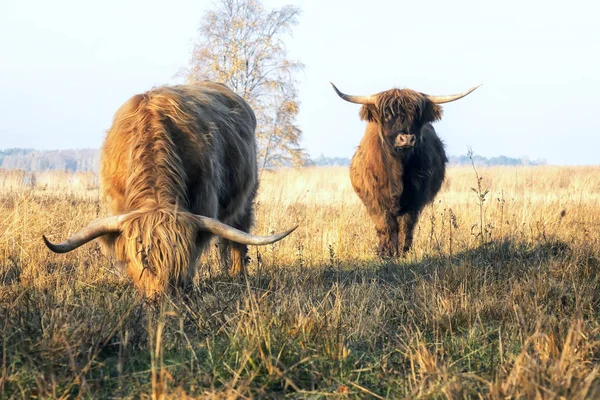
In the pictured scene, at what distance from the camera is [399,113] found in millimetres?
7758

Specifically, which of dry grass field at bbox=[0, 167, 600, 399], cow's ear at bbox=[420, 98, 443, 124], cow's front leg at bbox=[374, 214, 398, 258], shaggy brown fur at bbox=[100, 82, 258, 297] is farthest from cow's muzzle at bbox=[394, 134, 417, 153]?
shaggy brown fur at bbox=[100, 82, 258, 297]

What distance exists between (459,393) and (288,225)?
7.25m

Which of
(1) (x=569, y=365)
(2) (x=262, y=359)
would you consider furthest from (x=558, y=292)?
(2) (x=262, y=359)

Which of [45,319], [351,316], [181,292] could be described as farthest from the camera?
[181,292]

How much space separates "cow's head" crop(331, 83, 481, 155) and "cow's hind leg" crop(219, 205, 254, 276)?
6.35ft

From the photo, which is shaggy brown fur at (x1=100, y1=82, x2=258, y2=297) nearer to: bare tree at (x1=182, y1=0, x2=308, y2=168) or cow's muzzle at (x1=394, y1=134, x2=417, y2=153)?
cow's muzzle at (x1=394, y1=134, x2=417, y2=153)

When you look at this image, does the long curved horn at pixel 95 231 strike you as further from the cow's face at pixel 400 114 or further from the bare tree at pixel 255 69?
the bare tree at pixel 255 69

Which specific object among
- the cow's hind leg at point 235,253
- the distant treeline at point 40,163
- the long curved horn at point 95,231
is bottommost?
the cow's hind leg at point 235,253

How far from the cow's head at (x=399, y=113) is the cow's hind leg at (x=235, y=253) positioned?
1.94 m

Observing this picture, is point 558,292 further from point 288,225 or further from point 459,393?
point 288,225

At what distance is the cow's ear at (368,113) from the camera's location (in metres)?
8.10

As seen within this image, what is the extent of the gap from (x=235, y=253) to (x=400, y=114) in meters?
2.61

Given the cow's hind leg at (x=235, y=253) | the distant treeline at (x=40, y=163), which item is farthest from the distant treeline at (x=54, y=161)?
the cow's hind leg at (x=235, y=253)

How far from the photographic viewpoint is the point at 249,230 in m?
7.40
